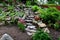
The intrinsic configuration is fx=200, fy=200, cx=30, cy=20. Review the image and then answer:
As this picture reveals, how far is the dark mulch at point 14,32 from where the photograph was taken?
5.56 meters

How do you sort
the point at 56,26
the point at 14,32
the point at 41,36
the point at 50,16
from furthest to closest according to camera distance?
1. the point at 50,16
2. the point at 56,26
3. the point at 14,32
4. the point at 41,36

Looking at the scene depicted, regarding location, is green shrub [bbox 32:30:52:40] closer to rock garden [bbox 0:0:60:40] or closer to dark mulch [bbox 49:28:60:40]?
rock garden [bbox 0:0:60:40]

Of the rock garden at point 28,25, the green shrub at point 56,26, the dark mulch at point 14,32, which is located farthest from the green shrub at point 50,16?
the dark mulch at point 14,32

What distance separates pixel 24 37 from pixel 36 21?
119cm

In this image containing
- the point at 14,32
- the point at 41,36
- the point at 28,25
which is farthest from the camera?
the point at 28,25

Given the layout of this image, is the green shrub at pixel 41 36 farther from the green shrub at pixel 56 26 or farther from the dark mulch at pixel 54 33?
the green shrub at pixel 56 26

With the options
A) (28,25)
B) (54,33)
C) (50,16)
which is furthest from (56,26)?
(28,25)

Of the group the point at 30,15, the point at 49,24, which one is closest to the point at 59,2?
the point at 30,15

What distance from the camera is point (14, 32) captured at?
5.87m

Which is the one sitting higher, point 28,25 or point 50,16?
point 50,16

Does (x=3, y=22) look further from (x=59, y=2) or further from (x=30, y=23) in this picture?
(x=59, y=2)

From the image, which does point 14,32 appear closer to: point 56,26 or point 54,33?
point 54,33

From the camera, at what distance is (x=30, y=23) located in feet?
21.5

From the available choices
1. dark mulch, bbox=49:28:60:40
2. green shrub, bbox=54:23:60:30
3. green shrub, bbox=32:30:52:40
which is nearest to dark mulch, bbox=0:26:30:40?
green shrub, bbox=32:30:52:40
